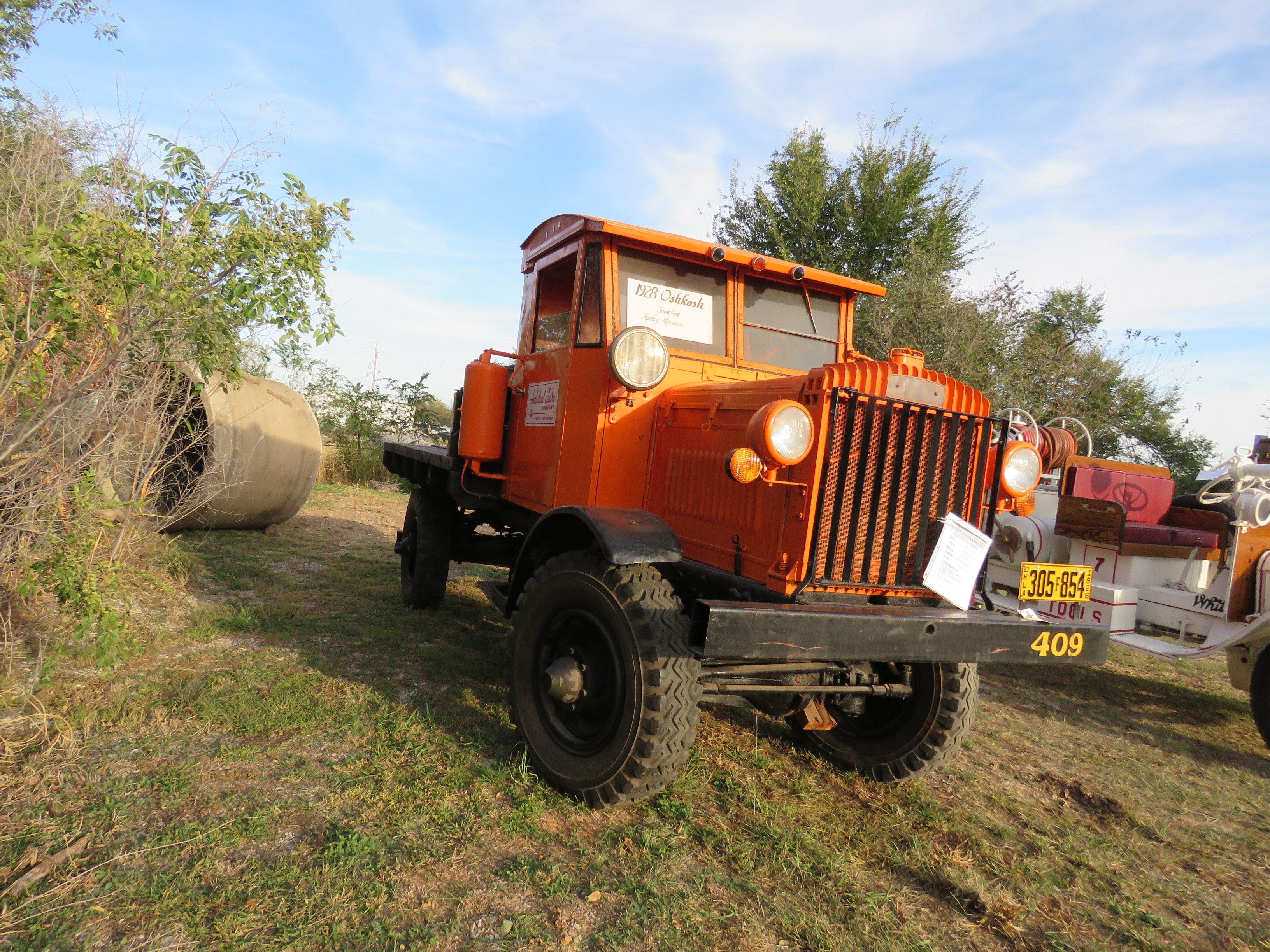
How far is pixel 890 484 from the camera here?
3064 mm

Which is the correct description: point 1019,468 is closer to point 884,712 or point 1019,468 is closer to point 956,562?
point 956,562

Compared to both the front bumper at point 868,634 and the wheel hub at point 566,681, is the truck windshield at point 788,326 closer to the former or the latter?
the front bumper at point 868,634

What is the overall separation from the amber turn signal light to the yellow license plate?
1.56 metres

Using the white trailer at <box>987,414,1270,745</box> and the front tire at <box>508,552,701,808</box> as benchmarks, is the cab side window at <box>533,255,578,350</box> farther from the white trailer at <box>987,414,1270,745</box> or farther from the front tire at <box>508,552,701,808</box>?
the white trailer at <box>987,414,1270,745</box>

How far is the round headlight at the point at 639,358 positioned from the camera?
3.48 metres

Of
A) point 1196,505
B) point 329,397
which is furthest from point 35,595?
point 329,397

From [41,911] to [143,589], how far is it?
387 cm

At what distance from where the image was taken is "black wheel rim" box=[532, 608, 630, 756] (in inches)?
118

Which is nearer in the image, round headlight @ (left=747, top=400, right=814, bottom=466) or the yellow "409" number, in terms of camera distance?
round headlight @ (left=747, top=400, right=814, bottom=466)

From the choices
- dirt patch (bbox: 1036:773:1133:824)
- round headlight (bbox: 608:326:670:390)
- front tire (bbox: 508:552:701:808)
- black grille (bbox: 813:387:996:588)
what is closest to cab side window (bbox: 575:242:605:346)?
round headlight (bbox: 608:326:670:390)

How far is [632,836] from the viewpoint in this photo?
113 inches

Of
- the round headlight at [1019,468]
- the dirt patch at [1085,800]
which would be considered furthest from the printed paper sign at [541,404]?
the dirt patch at [1085,800]

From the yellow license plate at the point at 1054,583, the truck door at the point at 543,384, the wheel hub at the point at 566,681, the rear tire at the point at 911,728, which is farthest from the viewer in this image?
the truck door at the point at 543,384

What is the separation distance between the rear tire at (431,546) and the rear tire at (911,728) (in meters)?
3.24
